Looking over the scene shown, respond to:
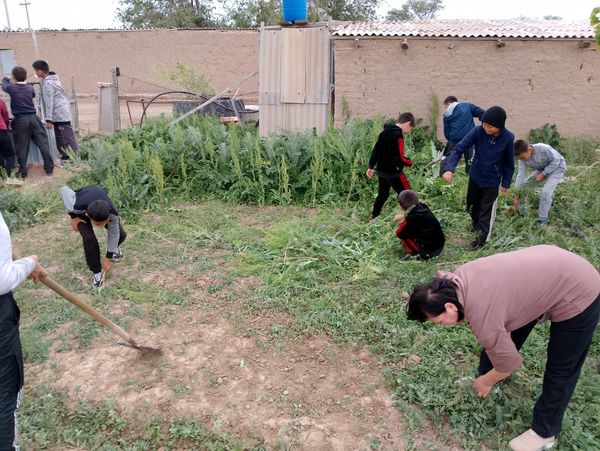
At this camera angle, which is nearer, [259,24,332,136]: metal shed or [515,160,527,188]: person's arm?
[515,160,527,188]: person's arm

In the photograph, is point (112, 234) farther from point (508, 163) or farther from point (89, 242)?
point (508, 163)

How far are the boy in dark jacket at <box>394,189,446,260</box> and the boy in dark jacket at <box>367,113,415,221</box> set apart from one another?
755 mm

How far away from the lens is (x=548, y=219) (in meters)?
5.49

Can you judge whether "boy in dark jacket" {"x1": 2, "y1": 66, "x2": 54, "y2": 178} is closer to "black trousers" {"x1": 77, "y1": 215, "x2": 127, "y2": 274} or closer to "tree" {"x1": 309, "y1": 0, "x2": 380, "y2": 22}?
"black trousers" {"x1": 77, "y1": 215, "x2": 127, "y2": 274}

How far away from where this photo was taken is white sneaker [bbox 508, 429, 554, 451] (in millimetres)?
2527

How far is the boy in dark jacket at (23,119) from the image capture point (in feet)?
23.6

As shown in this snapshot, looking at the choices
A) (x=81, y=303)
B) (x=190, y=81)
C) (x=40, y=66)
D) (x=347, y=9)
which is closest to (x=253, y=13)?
(x=347, y=9)

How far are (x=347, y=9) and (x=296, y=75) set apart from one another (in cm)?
1556

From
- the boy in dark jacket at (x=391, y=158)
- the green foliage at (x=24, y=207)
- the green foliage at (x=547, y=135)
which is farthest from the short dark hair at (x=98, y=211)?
the green foliage at (x=547, y=135)

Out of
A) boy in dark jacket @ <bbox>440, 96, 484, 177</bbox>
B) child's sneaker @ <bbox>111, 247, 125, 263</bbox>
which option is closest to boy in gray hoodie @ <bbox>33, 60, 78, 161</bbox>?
child's sneaker @ <bbox>111, 247, 125, 263</bbox>

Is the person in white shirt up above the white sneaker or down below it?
above

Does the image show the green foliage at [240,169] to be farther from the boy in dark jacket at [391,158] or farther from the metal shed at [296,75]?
the metal shed at [296,75]

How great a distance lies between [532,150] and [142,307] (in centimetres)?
421

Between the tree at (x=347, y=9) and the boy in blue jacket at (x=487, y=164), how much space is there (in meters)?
18.4
